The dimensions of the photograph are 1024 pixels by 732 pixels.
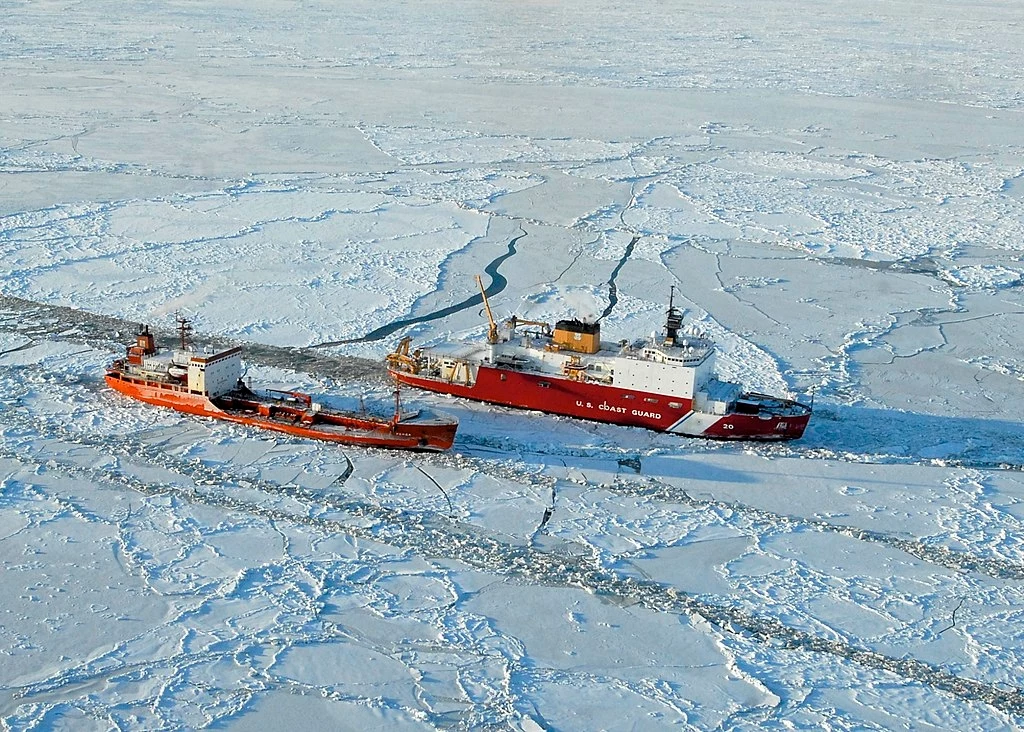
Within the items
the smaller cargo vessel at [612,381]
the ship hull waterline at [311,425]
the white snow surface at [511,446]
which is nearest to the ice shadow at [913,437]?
the white snow surface at [511,446]

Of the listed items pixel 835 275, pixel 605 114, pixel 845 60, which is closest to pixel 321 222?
pixel 835 275

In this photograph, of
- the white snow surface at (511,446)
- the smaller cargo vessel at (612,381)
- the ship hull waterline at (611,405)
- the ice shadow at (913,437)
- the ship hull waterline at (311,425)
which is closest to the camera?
the white snow surface at (511,446)

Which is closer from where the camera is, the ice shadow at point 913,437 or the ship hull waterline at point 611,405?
the ice shadow at point 913,437

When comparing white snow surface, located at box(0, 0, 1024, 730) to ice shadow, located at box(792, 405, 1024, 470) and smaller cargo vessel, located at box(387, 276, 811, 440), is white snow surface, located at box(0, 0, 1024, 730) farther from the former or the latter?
smaller cargo vessel, located at box(387, 276, 811, 440)

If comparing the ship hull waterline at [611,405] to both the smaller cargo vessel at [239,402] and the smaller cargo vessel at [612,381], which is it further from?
the smaller cargo vessel at [239,402]

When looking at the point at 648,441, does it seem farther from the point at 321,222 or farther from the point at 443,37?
the point at 443,37

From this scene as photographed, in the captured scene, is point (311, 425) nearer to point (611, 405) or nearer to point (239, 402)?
point (239, 402)

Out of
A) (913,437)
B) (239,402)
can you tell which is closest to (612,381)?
(913,437)

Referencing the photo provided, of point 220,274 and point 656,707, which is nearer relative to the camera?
point 656,707
